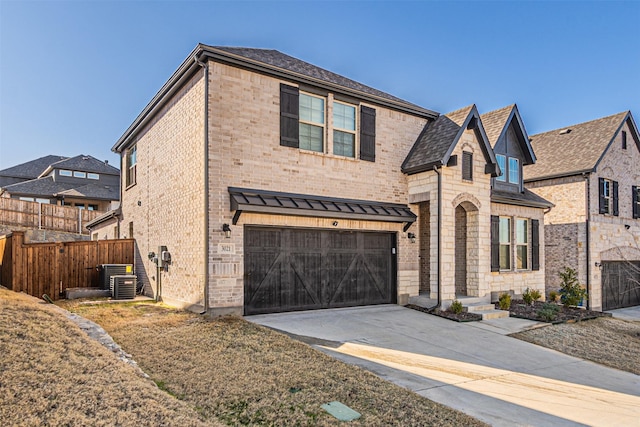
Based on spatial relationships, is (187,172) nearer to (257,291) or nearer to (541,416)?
(257,291)

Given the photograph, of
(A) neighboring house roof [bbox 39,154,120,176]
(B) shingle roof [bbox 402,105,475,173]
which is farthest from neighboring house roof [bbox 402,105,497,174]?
(A) neighboring house roof [bbox 39,154,120,176]

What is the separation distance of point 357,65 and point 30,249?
13671 mm

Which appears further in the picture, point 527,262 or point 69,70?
point 527,262

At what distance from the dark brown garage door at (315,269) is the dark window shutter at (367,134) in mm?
2409

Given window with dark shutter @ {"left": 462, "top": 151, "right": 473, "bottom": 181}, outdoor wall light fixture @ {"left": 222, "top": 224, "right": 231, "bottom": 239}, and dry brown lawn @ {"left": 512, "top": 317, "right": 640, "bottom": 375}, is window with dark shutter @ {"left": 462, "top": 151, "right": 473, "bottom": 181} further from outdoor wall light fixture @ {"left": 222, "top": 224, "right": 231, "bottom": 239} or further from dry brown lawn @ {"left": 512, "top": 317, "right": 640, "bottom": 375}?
outdoor wall light fixture @ {"left": 222, "top": 224, "right": 231, "bottom": 239}

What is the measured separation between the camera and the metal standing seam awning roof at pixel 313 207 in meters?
9.84

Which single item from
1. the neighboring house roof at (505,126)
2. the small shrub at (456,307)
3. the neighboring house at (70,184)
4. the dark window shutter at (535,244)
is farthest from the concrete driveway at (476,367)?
the neighboring house at (70,184)

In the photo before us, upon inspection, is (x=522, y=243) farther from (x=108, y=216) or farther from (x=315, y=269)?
(x=108, y=216)

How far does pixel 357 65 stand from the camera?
17.3m

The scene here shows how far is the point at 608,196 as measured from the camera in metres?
18.9

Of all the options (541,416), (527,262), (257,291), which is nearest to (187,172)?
(257,291)

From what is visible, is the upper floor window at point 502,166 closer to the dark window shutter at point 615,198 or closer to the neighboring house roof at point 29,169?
the dark window shutter at point 615,198

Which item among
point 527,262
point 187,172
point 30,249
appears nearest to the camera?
point 187,172

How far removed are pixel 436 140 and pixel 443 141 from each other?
34 cm
